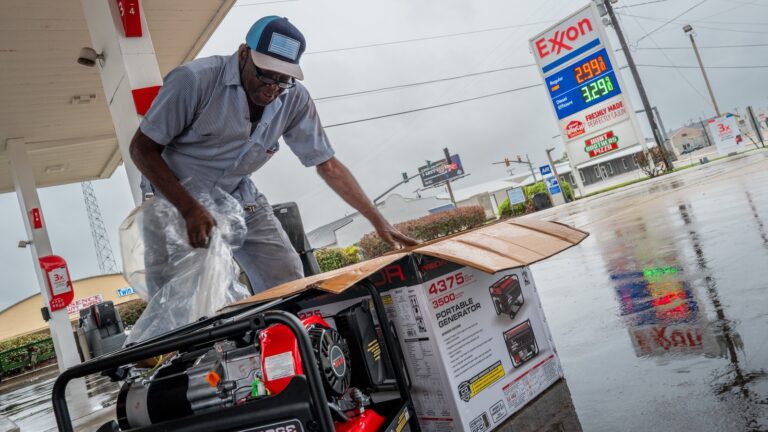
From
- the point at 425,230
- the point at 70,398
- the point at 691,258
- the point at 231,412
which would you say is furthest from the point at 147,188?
the point at 425,230

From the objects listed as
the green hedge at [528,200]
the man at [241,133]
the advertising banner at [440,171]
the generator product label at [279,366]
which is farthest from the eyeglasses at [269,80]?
the advertising banner at [440,171]

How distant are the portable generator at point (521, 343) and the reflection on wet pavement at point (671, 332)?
19 centimetres

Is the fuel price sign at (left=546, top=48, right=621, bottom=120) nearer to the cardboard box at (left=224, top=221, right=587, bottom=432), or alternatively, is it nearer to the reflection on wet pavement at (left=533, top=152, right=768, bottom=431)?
the reflection on wet pavement at (left=533, top=152, right=768, bottom=431)

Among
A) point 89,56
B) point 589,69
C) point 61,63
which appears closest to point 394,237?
point 89,56

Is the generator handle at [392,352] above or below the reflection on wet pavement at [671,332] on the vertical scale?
above

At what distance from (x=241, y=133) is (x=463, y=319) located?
1.27 metres

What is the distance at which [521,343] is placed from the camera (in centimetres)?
185

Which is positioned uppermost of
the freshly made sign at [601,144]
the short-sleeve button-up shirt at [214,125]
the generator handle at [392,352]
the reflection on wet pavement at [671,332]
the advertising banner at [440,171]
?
the advertising banner at [440,171]

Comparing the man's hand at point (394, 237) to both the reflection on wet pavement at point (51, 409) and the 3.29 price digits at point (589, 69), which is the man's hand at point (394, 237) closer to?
the reflection on wet pavement at point (51, 409)

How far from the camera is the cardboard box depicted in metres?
1.57

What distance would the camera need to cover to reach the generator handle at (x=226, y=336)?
3.59 feet

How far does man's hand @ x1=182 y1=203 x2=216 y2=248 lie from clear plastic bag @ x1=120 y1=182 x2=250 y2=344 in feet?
0.23

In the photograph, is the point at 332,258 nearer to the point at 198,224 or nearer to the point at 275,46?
the point at 198,224

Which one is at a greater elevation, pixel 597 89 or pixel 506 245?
pixel 597 89
